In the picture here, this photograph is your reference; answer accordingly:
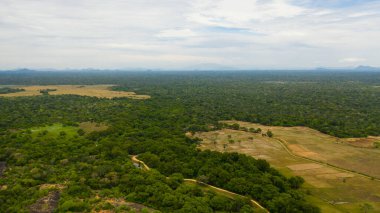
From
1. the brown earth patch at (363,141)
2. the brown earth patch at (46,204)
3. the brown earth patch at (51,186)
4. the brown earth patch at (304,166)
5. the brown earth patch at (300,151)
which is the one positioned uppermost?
the brown earth patch at (51,186)

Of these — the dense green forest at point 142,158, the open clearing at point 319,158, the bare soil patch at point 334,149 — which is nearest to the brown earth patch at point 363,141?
the bare soil patch at point 334,149

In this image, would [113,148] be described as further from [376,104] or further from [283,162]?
[376,104]

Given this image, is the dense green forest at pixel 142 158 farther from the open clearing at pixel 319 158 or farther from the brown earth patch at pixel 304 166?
the brown earth patch at pixel 304 166

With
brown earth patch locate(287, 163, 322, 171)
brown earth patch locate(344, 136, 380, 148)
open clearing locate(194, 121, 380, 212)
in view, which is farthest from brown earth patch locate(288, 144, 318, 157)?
brown earth patch locate(344, 136, 380, 148)

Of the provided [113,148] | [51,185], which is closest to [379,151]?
[113,148]

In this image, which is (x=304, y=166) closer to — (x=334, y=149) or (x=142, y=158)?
(x=334, y=149)

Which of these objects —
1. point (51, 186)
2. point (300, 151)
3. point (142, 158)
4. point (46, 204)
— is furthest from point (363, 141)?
point (46, 204)
